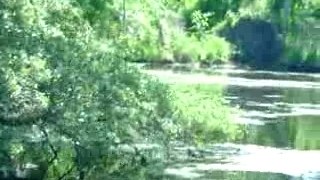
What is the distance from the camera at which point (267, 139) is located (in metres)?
28.3

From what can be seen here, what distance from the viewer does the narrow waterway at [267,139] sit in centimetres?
2166

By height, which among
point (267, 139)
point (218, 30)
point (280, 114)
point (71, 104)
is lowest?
point (280, 114)

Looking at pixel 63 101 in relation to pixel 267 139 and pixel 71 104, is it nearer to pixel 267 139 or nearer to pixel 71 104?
pixel 71 104

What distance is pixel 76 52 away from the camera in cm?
1791

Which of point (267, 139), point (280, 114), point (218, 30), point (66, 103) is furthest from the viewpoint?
point (218, 30)

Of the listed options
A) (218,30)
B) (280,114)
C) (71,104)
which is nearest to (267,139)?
(280,114)

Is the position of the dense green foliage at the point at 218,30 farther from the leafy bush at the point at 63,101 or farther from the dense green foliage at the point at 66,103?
the leafy bush at the point at 63,101

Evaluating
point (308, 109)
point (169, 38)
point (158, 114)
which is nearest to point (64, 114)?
point (158, 114)

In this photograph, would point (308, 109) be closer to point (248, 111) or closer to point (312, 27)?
point (248, 111)

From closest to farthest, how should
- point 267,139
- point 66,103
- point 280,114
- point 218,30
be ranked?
point 66,103, point 267,139, point 280,114, point 218,30

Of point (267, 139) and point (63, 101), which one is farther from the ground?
point (63, 101)

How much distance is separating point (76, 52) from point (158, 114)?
2739 mm

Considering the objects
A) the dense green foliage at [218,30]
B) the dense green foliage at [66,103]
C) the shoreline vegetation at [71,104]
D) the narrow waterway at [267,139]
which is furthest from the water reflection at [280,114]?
the dense green foliage at [66,103]

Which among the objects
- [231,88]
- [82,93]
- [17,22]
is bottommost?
[231,88]
